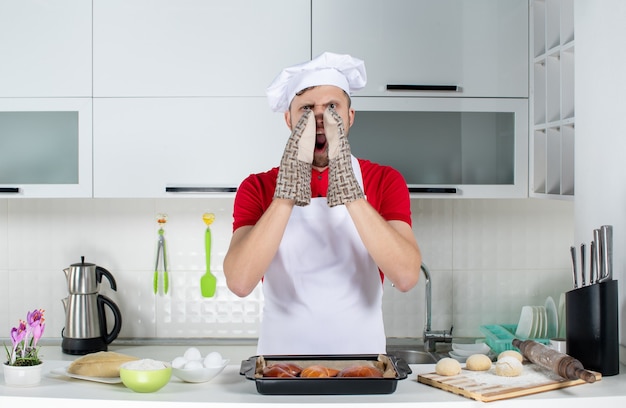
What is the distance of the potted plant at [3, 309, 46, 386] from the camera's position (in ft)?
4.60

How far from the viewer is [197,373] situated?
1.41m

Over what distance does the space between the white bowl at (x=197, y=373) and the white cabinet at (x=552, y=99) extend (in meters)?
1.27

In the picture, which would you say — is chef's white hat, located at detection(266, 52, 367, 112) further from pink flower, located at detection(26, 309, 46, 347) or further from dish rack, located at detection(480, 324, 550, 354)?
dish rack, located at detection(480, 324, 550, 354)

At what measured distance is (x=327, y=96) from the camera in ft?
5.83

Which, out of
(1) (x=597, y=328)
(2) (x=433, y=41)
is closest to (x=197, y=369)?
(1) (x=597, y=328)

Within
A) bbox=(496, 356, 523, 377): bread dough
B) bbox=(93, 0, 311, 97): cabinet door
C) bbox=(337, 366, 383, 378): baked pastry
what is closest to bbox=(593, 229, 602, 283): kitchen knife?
bbox=(496, 356, 523, 377): bread dough

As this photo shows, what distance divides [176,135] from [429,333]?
1.15 meters

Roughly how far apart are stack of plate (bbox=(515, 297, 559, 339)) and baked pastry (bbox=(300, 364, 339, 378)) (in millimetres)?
1433

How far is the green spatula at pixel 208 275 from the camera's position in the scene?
9.20 feet

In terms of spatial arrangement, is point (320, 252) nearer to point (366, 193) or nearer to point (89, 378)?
point (366, 193)

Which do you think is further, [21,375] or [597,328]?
[597,328]

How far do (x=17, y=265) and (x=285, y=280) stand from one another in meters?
1.41

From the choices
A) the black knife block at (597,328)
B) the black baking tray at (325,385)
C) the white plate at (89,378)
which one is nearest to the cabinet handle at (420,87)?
the black knife block at (597,328)

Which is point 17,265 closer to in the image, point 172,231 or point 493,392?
point 172,231
